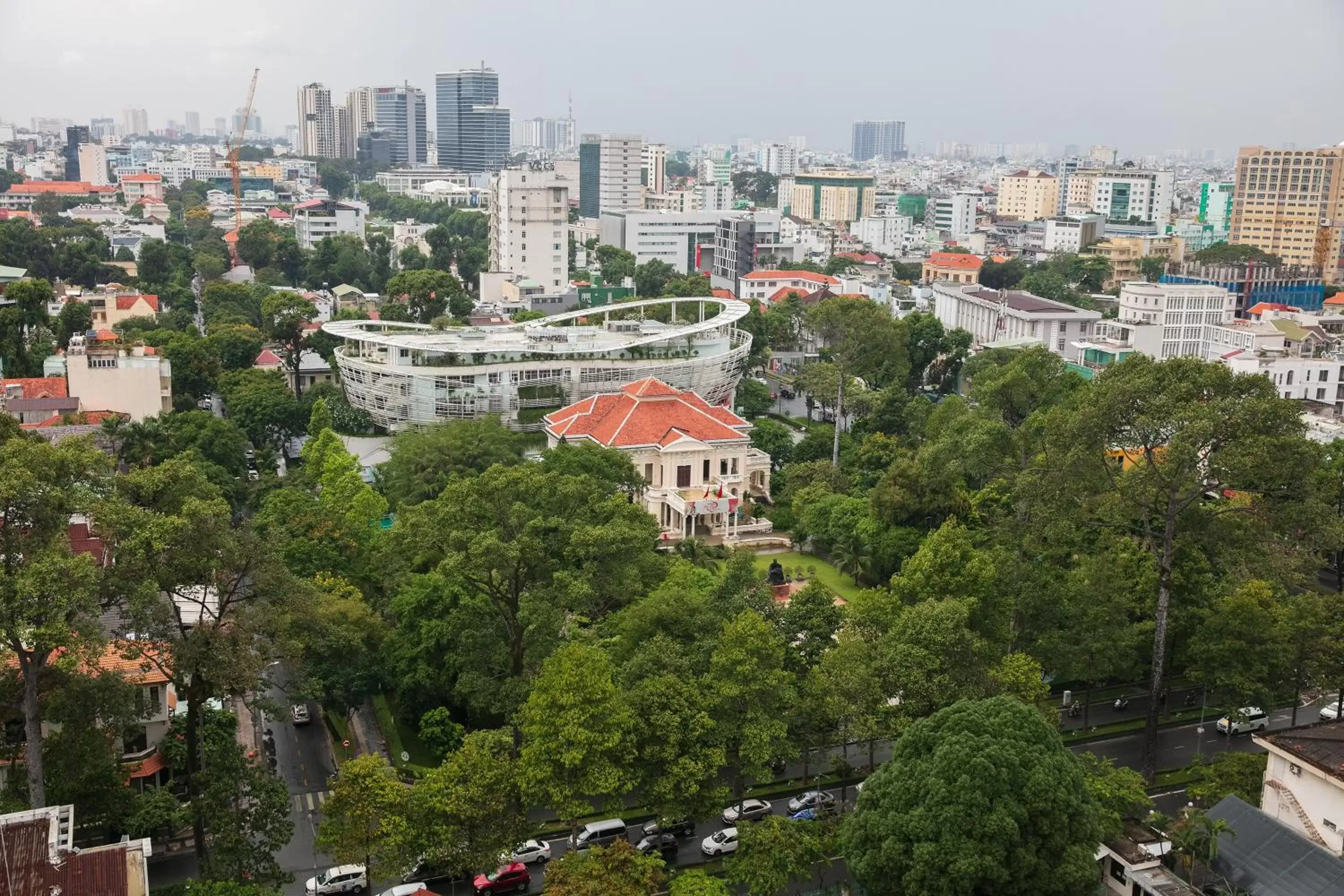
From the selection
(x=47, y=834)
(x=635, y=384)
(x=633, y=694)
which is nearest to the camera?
(x=47, y=834)

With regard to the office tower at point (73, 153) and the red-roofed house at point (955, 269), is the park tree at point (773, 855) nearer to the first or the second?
the red-roofed house at point (955, 269)

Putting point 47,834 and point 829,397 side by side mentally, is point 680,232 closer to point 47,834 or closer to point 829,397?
point 829,397

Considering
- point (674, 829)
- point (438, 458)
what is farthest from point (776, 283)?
point (674, 829)

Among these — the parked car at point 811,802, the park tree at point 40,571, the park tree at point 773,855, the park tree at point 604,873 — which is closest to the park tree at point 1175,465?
the parked car at point 811,802

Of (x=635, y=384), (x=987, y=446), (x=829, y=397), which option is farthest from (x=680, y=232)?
(x=987, y=446)

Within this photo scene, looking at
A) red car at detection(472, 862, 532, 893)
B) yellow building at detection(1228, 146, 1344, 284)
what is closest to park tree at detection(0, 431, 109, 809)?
red car at detection(472, 862, 532, 893)
